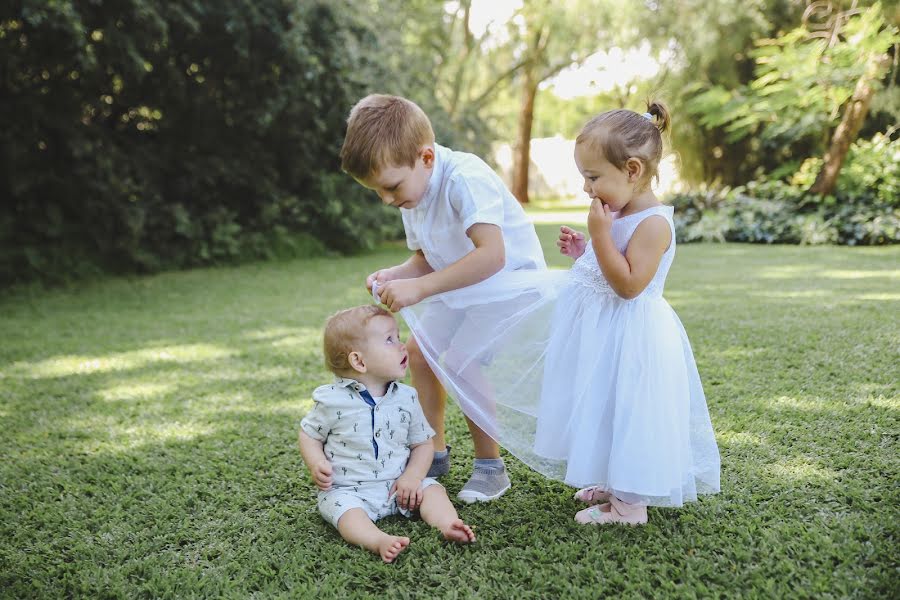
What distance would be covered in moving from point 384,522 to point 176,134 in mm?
7042

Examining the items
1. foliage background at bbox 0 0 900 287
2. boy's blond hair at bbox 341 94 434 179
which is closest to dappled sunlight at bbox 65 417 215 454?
boy's blond hair at bbox 341 94 434 179

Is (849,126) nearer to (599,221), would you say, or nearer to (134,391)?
(599,221)

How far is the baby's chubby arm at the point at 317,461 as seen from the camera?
6.67 ft

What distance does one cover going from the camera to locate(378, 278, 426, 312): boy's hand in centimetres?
199

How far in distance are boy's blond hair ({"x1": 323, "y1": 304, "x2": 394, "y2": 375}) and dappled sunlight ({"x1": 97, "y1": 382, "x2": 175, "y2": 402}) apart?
1.70m

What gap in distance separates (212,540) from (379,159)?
3.97 feet

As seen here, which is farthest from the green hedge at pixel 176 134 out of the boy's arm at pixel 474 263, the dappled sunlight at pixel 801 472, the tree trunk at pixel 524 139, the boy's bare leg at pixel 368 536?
the tree trunk at pixel 524 139

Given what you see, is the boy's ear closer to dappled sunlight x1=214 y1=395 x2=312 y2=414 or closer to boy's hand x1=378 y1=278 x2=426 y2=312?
boy's hand x1=378 y1=278 x2=426 y2=312

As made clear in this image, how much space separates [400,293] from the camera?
1.99 m

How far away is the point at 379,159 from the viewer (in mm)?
2014

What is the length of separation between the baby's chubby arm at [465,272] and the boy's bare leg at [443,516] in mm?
580

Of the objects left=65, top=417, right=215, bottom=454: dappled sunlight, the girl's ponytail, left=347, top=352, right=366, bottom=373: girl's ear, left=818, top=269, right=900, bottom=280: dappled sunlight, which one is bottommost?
left=65, top=417, right=215, bottom=454: dappled sunlight

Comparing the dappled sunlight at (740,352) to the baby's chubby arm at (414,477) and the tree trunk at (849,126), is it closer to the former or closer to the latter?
the baby's chubby arm at (414,477)

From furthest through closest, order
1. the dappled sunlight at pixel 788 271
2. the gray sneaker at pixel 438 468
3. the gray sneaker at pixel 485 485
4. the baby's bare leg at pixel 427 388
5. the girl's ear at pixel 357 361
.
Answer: the dappled sunlight at pixel 788 271 < the gray sneaker at pixel 438 468 < the baby's bare leg at pixel 427 388 < the gray sneaker at pixel 485 485 < the girl's ear at pixel 357 361
